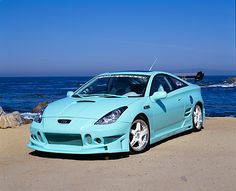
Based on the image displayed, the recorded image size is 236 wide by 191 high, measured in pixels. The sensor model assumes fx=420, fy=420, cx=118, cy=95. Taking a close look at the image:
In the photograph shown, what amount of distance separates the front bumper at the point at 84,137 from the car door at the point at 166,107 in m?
0.96

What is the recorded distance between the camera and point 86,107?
6.68 m

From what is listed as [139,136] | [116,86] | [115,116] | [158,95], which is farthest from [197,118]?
[115,116]

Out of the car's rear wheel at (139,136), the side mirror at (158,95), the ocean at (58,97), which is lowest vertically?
the ocean at (58,97)

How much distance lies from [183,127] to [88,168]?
313 centimetres

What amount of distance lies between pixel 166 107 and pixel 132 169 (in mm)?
2207

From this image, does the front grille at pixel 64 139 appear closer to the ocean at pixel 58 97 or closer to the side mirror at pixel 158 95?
the side mirror at pixel 158 95

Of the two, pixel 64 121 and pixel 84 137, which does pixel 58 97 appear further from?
pixel 84 137

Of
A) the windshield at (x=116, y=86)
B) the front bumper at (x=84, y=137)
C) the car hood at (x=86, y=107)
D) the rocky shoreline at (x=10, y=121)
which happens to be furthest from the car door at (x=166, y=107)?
the rocky shoreline at (x=10, y=121)

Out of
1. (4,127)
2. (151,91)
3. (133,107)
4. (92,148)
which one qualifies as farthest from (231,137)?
(4,127)

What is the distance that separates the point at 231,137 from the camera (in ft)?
27.5

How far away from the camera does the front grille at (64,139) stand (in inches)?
247

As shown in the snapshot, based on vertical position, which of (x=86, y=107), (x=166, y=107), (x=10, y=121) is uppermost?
(x=86, y=107)

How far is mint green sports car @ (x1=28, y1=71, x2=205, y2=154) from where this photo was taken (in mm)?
6254

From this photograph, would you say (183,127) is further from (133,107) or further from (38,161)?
(38,161)
